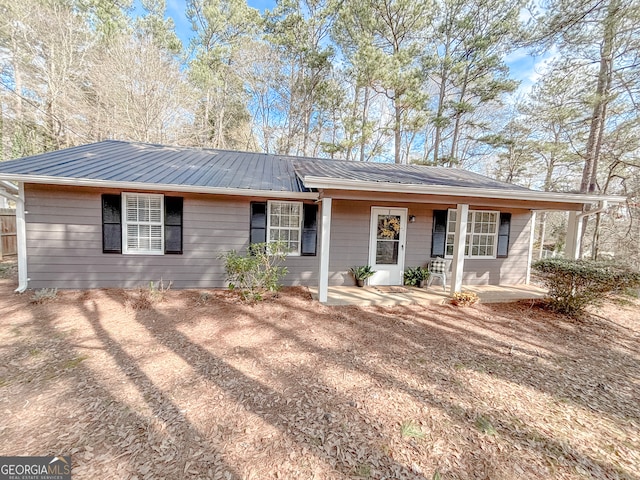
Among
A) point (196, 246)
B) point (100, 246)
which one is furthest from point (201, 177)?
point (100, 246)

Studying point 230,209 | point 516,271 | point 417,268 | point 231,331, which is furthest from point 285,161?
point 516,271

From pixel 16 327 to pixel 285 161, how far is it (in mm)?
6656

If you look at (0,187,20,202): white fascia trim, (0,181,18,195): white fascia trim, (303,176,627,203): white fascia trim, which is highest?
(303,176,627,203): white fascia trim

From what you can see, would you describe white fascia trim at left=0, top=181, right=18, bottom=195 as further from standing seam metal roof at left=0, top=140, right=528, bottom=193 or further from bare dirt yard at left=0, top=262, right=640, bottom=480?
bare dirt yard at left=0, top=262, right=640, bottom=480

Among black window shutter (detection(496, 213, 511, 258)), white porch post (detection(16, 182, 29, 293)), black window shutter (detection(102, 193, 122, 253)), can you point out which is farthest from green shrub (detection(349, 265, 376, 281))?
white porch post (detection(16, 182, 29, 293))

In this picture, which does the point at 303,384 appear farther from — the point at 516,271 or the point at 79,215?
the point at 516,271

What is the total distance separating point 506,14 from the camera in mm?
10016

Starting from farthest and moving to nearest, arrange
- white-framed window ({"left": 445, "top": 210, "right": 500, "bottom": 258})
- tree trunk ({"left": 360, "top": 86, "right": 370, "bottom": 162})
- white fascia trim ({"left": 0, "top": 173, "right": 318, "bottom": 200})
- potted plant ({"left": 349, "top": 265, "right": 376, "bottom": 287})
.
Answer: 1. tree trunk ({"left": 360, "top": 86, "right": 370, "bottom": 162})
2. white-framed window ({"left": 445, "top": 210, "right": 500, "bottom": 258})
3. potted plant ({"left": 349, "top": 265, "right": 376, "bottom": 287})
4. white fascia trim ({"left": 0, "top": 173, "right": 318, "bottom": 200})

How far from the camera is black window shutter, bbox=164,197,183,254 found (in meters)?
5.76

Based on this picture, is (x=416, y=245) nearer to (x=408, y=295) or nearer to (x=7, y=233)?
(x=408, y=295)

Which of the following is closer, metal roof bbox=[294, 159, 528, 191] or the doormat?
metal roof bbox=[294, 159, 528, 191]

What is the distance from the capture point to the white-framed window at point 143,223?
566 centimetres

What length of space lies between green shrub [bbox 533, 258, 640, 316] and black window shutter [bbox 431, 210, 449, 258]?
1958 mm

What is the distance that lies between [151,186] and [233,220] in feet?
5.41
